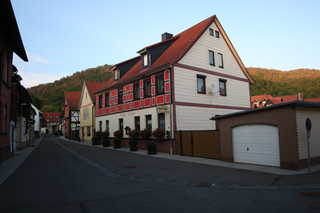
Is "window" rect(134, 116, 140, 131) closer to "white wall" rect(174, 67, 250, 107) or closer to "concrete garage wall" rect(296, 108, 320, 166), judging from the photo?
"white wall" rect(174, 67, 250, 107)

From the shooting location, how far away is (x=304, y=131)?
11680 millimetres

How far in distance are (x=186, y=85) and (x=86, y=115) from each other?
2434cm

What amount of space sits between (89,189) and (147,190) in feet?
6.06

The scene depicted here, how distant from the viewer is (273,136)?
12.1m

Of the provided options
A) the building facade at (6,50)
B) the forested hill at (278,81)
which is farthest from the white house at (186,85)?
the forested hill at (278,81)

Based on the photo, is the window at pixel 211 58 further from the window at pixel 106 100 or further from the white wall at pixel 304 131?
the window at pixel 106 100

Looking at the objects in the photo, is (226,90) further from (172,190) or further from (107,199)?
(107,199)

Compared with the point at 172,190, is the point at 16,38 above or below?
above

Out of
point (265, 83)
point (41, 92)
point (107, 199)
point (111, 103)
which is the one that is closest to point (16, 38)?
point (107, 199)

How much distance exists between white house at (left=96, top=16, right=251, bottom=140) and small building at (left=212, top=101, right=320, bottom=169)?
593 centimetres

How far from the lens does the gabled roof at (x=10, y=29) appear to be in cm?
1118

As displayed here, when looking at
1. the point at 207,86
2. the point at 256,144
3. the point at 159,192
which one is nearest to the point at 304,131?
the point at 256,144

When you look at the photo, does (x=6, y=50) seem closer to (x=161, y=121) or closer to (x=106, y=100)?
(x=161, y=121)

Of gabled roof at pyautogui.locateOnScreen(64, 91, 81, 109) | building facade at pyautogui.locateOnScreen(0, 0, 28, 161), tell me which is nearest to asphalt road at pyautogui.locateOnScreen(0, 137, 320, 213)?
building facade at pyautogui.locateOnScreen(0, 0, 28, 161)
